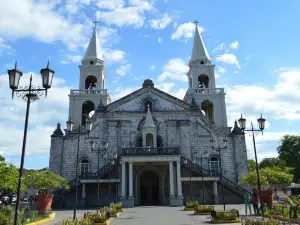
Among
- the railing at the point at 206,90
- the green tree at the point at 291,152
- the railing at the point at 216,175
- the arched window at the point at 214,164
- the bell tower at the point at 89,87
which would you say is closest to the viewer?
the railing at the point at 216,175

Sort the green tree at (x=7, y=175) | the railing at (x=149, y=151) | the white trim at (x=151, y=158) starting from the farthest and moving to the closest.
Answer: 1. the railing at (x=149, y=151)
2. the white trim at (x=151, y=158)
3. the green tree at (x=7, y=175)

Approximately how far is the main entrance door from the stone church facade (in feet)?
0.37

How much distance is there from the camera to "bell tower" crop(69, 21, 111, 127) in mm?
40000

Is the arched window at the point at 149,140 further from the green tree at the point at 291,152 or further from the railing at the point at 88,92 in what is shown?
the green tree at the point at 291,152

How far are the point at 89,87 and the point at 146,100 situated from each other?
1044 centimetres

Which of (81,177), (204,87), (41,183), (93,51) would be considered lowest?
(41,183)

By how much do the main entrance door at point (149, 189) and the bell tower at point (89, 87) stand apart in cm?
1106

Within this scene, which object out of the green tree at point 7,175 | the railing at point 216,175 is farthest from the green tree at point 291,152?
the green tree at point 7,175

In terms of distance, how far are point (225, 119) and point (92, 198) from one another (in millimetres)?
19706

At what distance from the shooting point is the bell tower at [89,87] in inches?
1575

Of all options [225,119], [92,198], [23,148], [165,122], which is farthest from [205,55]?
[23,148]

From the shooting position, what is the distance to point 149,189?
1378 inches

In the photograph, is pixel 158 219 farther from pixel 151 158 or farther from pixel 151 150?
pixel 151 150

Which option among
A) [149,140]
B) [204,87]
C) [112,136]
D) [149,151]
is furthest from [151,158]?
[204,87]
